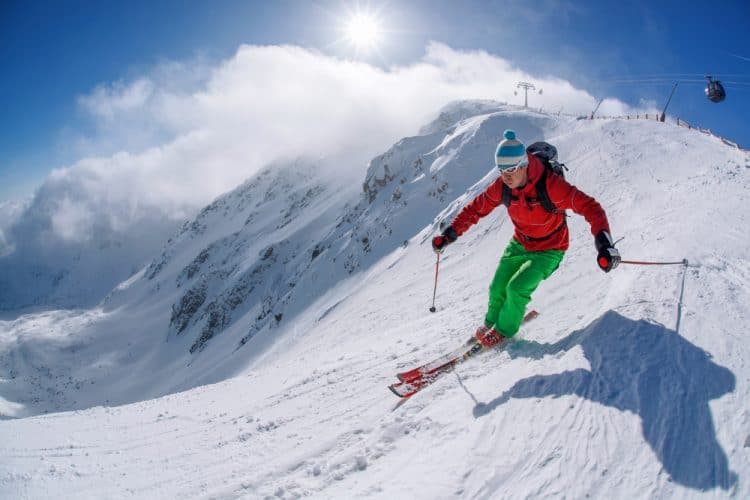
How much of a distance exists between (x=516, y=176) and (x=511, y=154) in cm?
35

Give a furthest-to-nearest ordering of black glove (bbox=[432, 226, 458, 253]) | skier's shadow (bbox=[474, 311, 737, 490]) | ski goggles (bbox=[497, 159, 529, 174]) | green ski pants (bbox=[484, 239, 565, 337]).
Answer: black glove (bbox=[432, 226, 458, 253]) < green ski pants (bbox=[484, 239, 565, 337]) < ski goggles (bbox=[497, 159, 529, 174]) < skier's shadow (bbox=[474, 311, 737, 490])

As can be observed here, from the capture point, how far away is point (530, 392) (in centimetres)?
417

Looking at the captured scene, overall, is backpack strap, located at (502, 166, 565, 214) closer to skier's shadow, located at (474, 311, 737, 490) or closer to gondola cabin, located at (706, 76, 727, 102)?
skier's shadow, located at (474, 311, 737, 490)

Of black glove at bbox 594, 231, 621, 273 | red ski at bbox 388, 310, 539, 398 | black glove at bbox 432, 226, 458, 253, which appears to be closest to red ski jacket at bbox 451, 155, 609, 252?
black glove at bbox 594, 231, 621, 273

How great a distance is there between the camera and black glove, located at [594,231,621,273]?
474 cm

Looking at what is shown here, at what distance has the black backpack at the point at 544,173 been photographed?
5434 millimetres

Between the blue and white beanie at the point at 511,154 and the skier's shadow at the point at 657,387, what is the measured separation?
2.08m

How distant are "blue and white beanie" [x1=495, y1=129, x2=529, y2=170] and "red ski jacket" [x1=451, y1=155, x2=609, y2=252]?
0.24m

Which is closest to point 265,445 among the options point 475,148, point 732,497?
point 732,497

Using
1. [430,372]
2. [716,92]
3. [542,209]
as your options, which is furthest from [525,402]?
[716,92]

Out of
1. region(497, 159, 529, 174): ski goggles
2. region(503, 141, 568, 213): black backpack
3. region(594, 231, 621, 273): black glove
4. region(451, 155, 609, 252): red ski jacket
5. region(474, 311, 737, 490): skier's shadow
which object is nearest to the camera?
region(474, 311, 737, 490): skier's shadow

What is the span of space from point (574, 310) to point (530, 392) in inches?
96.8

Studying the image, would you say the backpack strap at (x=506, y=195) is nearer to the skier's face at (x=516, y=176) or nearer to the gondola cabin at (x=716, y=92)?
the skier's face at (x=516, y=176)

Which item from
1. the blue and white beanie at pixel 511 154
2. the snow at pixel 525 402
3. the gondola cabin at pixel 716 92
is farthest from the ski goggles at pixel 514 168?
the gondola cabin at pixel 716 92
